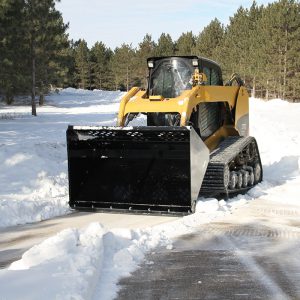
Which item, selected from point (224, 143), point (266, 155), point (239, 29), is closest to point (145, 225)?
point (224, 143)

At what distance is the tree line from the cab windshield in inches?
632

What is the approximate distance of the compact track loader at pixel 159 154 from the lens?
7355mm

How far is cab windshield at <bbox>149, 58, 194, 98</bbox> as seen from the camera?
862 centimetres

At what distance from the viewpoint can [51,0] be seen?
3045 cm

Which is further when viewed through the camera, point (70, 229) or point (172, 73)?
point (172, 73)

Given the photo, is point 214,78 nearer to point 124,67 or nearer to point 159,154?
point 159,154

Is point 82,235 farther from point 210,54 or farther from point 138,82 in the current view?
point 138,82

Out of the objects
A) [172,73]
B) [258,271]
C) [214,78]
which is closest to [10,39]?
[214,78]

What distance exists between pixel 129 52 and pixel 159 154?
240 feet

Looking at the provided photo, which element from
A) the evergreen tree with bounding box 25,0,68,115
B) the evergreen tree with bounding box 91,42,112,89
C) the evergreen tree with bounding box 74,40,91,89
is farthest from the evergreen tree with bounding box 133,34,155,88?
the evergreen tree with bounding box 25,0,68,115

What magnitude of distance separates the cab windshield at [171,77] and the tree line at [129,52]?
16057 millimetres

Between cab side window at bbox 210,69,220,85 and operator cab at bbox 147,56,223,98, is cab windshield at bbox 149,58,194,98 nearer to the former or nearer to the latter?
operator cab at bbox 147,56,223,98

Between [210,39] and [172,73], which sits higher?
[210,39]

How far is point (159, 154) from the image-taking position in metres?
7.43
